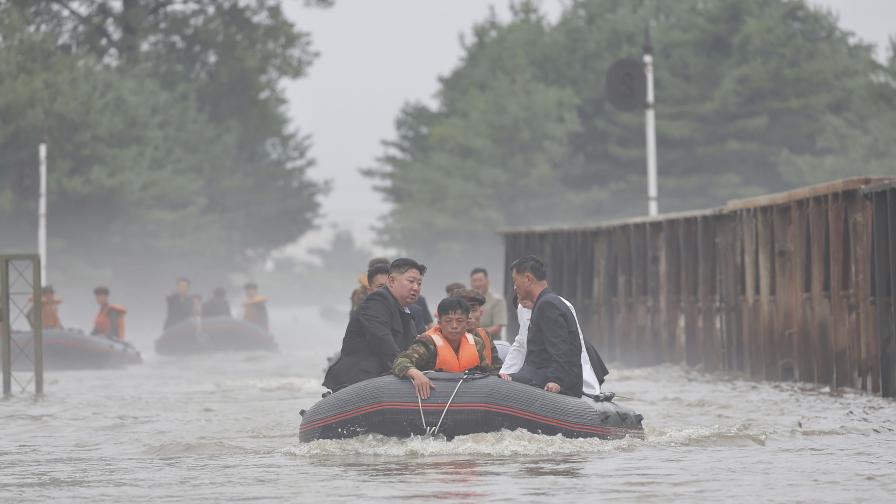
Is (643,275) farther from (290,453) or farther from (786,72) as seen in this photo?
(786,72)

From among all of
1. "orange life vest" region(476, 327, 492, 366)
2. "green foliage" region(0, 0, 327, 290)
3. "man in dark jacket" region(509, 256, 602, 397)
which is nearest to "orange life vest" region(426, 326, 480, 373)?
"orange life vest" region(476, 327, 492, 366)

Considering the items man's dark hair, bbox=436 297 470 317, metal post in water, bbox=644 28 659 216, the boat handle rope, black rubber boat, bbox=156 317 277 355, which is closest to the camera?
man's dark hair, bbox=436 297 470 317

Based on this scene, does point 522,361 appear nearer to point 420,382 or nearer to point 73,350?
point 420,382

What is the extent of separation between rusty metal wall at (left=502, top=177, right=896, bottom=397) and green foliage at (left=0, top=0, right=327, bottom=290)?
2079cm

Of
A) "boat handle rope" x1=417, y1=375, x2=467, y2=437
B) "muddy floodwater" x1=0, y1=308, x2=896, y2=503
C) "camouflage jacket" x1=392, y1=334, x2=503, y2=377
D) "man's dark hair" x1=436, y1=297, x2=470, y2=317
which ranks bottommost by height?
"muddy floodwater" x1=0, y1=308, x2=896, y2=503

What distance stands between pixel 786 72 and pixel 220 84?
979 inches

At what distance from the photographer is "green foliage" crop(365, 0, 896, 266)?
73.9 m

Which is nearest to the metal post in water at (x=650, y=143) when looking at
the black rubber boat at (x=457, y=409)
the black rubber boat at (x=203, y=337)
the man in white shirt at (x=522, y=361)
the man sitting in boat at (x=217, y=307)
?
the black rubber boat at (x=203, y=337)

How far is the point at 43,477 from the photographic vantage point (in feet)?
47.6

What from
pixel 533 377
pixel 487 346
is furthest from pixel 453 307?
pixel 533 377

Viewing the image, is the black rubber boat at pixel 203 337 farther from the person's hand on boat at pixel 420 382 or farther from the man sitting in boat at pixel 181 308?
the person's hand on boat at pixel 420 382

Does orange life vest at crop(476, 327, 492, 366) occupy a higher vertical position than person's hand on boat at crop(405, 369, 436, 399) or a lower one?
higher

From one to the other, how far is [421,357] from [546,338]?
3.53 ft

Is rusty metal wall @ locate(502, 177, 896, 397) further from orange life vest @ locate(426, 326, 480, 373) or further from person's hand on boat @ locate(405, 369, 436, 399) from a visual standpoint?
person's hand on boat @ locate(405, 369, 436, 399)
